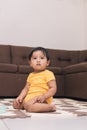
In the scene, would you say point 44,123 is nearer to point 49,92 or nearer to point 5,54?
point 49,92

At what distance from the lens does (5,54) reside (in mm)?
3986

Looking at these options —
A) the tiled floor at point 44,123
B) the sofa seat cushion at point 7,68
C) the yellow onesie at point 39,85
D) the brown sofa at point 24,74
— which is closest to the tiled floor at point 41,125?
the tiled floor at point 44,123

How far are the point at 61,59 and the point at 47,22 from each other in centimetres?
73

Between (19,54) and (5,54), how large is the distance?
22 centimetres

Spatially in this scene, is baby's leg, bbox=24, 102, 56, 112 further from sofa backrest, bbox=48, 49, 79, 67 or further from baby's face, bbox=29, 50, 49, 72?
sofa backrest, bbox=48, 49, 79, 67

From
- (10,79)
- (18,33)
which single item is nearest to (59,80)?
(10,79)

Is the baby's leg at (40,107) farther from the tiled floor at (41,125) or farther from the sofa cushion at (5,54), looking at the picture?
the sofa cushion at (5,54)

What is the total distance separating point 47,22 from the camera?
4.58 metres

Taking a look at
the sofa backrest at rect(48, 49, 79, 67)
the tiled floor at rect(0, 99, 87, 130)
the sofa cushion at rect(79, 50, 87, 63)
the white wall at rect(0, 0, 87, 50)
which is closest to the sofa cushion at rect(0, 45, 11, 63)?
the white wall at rect(0, 0, 87, 50)

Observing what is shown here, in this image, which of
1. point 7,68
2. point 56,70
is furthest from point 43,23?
point 7,68

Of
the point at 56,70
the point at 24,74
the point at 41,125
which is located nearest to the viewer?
the point at 41,125

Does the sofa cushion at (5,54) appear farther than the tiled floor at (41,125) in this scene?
Yes

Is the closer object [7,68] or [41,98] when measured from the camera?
[41,98]

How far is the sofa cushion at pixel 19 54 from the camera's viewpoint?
4.02 metres
